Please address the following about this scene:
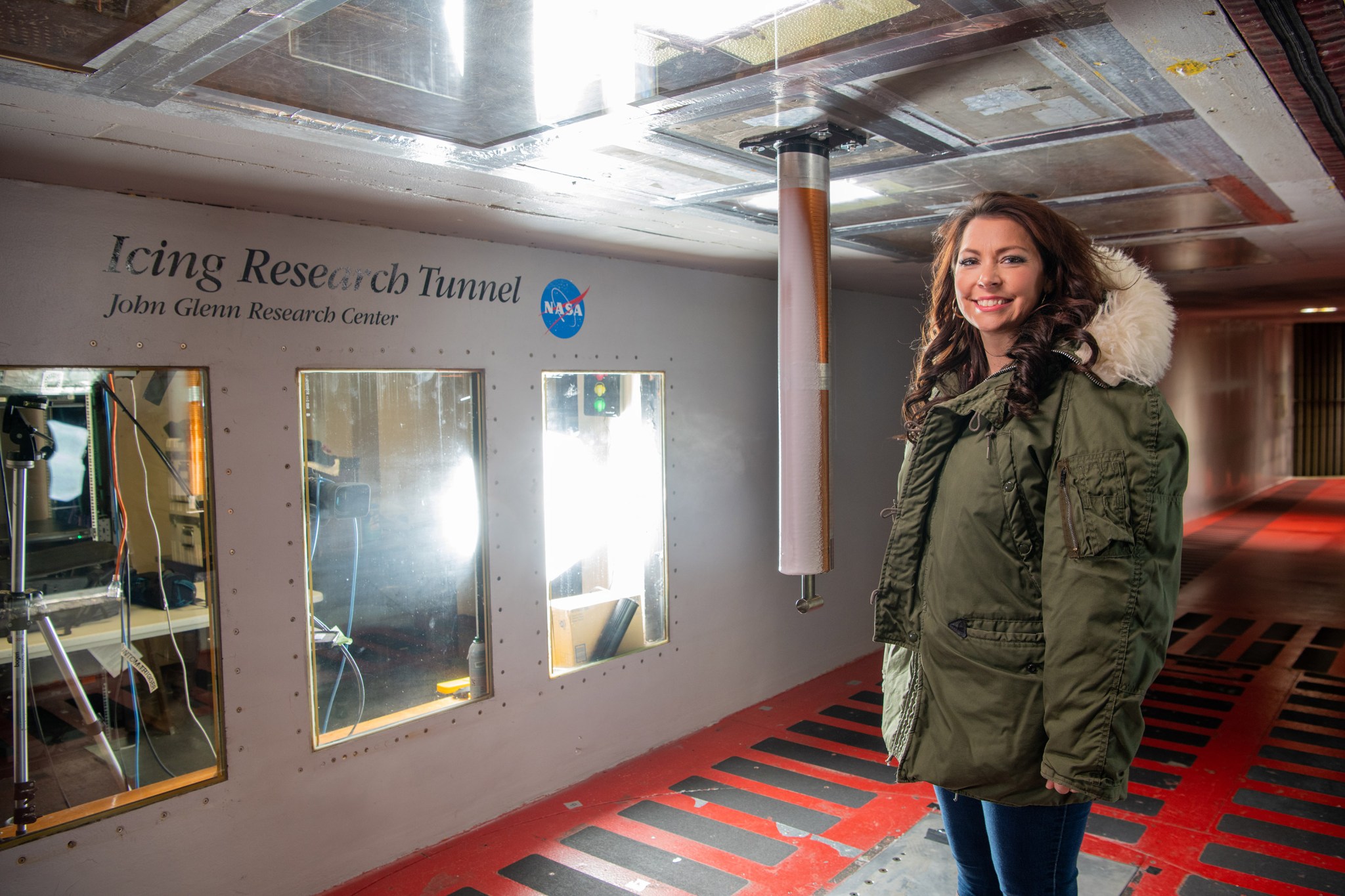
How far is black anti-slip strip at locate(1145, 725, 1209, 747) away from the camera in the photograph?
453 cm

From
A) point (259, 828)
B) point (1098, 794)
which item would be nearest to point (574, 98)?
point (1098, 794)

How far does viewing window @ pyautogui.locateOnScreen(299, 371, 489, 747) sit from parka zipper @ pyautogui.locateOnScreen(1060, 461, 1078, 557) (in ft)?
8.67

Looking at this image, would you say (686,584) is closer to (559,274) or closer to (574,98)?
(559,274)

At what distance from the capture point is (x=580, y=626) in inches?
169

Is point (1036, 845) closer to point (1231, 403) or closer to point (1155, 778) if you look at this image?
point (1155, 778)

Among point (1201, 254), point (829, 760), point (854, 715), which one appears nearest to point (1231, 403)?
point (1201, 254)

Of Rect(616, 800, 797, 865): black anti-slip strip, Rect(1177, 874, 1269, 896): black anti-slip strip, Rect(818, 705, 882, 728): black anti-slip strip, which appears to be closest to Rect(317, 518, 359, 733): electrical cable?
Rect(616, 800, 797, 865): black anti-slip strip

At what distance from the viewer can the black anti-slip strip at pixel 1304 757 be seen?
421cm

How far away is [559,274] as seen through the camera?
4.09 metres

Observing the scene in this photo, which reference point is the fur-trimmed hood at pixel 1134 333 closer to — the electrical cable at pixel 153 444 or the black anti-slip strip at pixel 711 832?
the black anti-slip strip at pixel 711 832

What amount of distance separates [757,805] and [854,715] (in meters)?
1.33

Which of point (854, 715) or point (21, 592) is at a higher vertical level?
point (21, 592)

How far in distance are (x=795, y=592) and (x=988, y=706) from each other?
4027mm

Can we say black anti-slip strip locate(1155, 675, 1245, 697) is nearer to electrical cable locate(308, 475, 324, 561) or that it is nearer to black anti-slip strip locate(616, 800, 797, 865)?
black anti-slip strip locate(616, 800, 797, 865)
